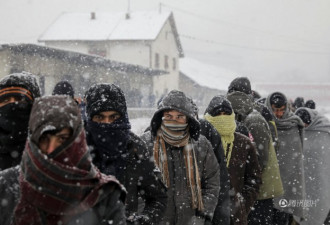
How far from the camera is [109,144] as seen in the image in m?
2.64

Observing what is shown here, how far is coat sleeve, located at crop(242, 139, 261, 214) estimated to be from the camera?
4262 mm

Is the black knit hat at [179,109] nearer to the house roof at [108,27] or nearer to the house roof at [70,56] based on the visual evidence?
the house roof at [70,56]

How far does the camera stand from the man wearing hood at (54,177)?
1.71 meters

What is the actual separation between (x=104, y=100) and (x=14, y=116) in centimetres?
60

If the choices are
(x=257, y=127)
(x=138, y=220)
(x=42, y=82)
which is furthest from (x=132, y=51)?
(x=138, y=220)

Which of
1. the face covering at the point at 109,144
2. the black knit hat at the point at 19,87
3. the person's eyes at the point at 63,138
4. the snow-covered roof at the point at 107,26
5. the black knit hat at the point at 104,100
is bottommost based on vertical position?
the face covering at the point at 109,144

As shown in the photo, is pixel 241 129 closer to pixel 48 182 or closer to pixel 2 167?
pixel 2 167

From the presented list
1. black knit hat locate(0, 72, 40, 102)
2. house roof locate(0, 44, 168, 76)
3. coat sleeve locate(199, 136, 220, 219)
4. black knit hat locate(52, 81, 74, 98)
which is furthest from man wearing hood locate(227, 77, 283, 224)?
house roof locate(0, 44, 168, 76)

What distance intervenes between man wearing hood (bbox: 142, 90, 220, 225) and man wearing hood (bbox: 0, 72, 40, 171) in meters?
1.18

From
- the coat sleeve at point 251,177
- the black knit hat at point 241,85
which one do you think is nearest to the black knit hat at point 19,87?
the coat sleeve at point 251,177

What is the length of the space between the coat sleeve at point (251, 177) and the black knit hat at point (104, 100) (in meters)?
1.88

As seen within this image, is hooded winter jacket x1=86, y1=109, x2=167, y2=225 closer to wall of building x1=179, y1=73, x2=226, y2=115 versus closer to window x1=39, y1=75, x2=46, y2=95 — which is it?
window x1=39, y1=75, x2=46, y2=95

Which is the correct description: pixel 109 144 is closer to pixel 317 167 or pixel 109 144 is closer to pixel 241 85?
pixel 241 85

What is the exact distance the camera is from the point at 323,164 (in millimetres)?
6352
